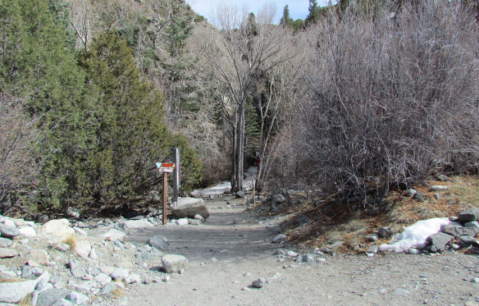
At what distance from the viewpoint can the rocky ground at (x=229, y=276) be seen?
417cm

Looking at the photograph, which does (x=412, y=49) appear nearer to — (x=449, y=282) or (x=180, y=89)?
(x=449, y=282)

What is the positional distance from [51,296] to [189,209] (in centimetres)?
750

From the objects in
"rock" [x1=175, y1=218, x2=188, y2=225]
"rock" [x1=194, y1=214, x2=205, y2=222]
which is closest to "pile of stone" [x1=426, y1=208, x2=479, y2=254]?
"rock" [x1=175, y1=218, x2=188, y2=225]

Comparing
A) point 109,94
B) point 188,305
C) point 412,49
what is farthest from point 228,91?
point 188,305

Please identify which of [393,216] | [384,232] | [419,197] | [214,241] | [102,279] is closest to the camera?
[102,279]

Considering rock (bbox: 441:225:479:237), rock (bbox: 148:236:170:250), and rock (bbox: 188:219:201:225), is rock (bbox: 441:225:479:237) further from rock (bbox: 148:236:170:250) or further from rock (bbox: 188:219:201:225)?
rock (bbox: 188:219:201:225)

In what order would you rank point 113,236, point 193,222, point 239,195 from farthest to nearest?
point 239,195, point 193,222, point 113,236

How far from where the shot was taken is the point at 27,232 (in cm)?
558

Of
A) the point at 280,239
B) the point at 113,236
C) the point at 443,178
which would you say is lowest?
the point at 280,239

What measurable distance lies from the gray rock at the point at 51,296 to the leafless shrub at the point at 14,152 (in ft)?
15.0

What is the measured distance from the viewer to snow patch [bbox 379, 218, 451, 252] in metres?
5.41

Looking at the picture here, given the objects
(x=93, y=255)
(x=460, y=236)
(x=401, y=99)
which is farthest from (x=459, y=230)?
(x=93, y=255)

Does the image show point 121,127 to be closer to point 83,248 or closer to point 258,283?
point 83,248

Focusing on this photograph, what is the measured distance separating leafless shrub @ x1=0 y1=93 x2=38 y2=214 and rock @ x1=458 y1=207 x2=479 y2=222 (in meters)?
8.87
